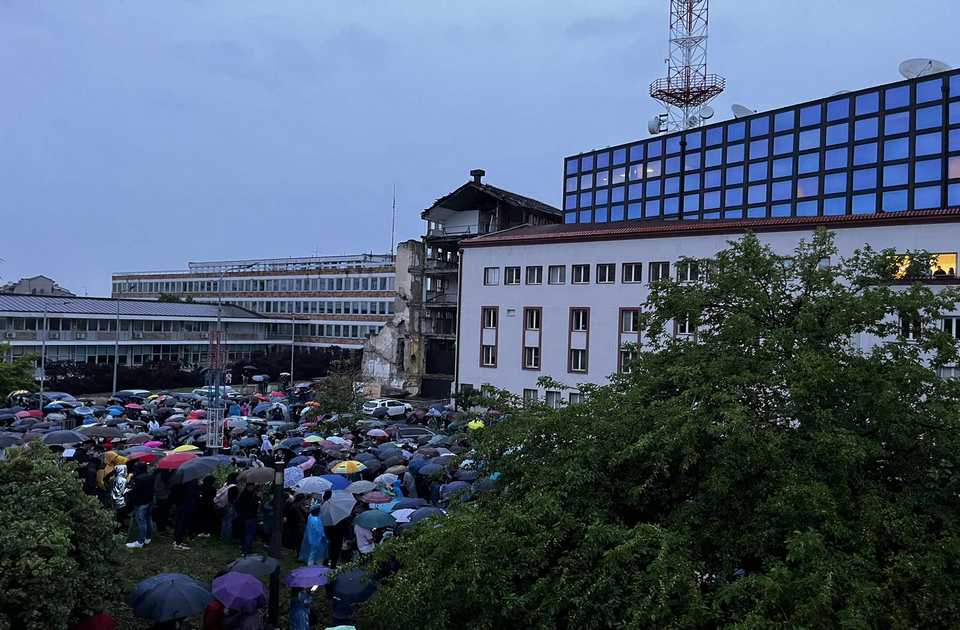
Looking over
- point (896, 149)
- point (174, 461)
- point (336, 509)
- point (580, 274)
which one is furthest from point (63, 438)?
point (896, 149)

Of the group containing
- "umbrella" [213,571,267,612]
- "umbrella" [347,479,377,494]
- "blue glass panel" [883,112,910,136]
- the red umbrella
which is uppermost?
"blue glass panel" [883,112,910,136]

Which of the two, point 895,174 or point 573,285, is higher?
point 895,174

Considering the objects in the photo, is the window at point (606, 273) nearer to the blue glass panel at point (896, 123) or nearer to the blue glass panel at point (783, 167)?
the blue glass panel at point (783, 167)

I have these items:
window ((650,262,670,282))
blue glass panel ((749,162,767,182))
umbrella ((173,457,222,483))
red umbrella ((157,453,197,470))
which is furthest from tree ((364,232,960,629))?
A: blue glass panel ((749,162,767,182))

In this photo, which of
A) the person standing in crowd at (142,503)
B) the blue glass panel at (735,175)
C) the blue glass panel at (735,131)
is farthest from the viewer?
the blue glass panel at (735,175)

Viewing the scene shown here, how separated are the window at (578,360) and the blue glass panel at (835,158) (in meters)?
26.5

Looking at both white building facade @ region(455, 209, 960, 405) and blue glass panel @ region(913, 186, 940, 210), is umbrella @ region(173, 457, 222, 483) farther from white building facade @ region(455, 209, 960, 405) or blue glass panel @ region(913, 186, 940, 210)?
blue glass panel @ region(913, 186, 940, 210)

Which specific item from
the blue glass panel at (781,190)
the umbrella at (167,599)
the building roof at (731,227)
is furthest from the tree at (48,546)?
the blue glass panel at (781,190)

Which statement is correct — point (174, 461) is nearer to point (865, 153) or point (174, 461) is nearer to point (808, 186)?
point (865, 153)

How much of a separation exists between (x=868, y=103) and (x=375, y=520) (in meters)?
52.4

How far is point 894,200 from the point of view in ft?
170

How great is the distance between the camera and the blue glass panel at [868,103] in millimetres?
52406

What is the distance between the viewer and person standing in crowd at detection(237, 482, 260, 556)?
15.2 metres

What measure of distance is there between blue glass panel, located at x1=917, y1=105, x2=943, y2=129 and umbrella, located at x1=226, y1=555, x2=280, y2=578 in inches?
2106
